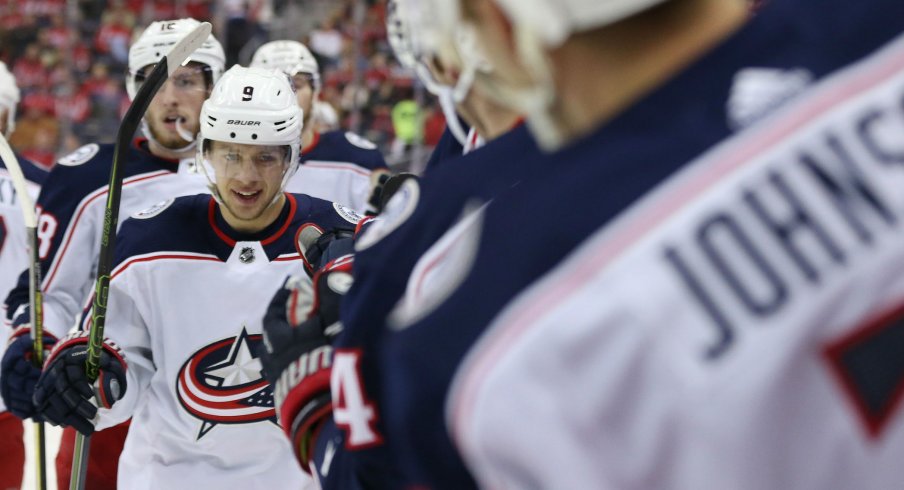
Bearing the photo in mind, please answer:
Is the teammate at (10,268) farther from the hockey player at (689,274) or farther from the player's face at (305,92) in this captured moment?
the hockey player at (689,274)

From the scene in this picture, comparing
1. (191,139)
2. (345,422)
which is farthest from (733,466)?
(191,139)

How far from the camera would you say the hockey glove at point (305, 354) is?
3.95ft

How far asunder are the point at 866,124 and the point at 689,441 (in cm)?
21

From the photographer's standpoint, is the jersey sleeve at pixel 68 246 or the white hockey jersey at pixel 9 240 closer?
the jersey sleeve at pixel 68 246

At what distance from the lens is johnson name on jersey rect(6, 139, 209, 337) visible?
3.19 m

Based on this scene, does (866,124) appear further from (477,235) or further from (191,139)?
(191,139)

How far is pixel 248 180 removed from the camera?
2.50 metres

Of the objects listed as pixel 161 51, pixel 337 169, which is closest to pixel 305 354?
pixel 161 51

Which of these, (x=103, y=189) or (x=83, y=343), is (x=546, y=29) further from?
(x=103, y=189)

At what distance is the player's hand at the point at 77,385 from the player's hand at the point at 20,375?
220 millimetres

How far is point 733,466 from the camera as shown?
69 cm

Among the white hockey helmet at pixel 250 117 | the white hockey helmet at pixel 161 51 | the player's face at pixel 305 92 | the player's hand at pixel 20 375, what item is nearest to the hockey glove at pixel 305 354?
the white hockey helmet at pixel 250 117

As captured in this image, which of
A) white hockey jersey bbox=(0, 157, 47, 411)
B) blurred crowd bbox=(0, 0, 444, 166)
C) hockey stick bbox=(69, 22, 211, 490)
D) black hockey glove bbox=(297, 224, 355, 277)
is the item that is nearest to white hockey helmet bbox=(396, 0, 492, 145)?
black hockey glove bbox=(297, 224, 355, 277)

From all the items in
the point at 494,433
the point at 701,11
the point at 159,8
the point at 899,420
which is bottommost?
the point at 899,420
